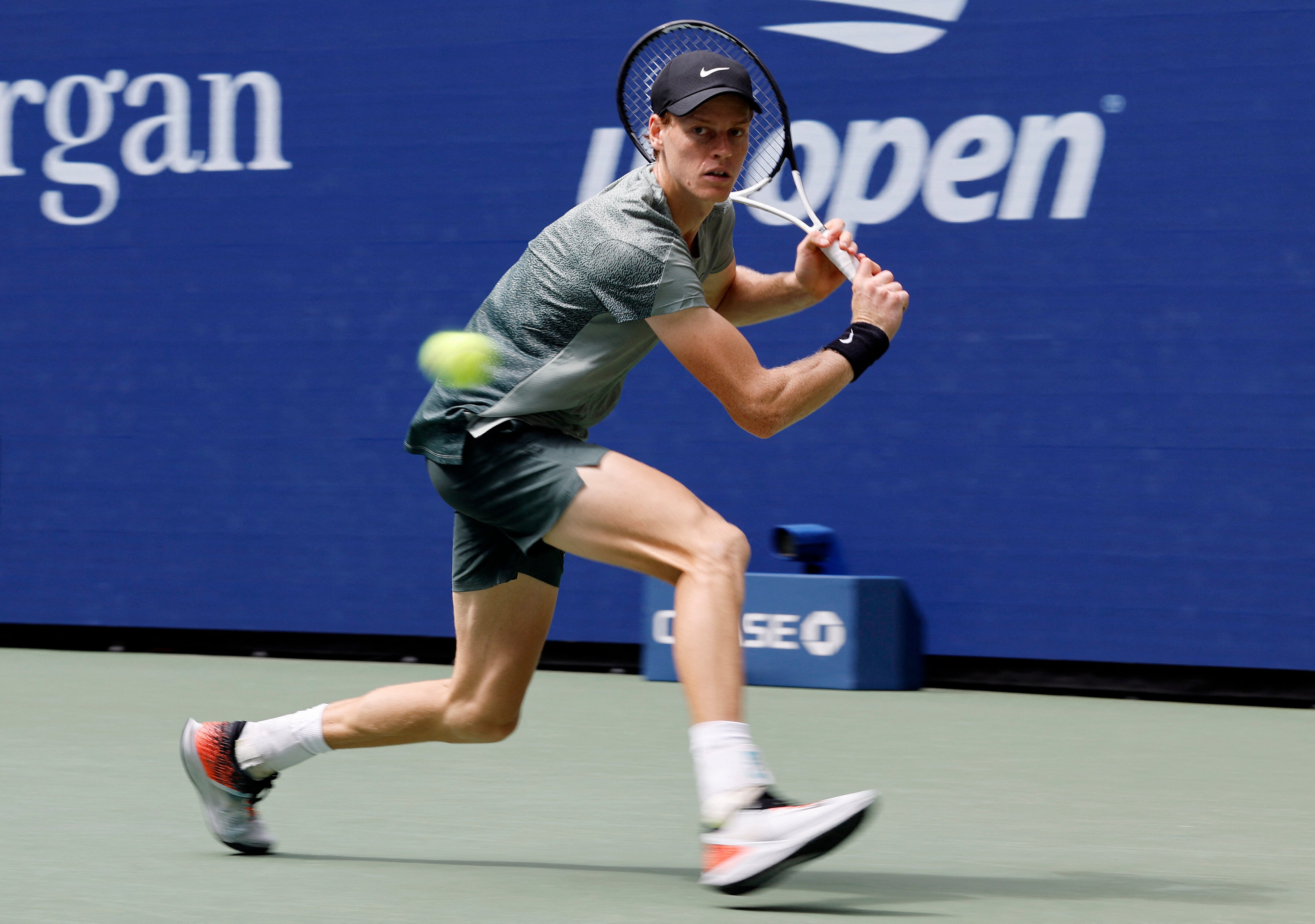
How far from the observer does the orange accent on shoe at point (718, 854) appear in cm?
309

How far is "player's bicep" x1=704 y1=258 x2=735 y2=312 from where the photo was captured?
12.7 feet

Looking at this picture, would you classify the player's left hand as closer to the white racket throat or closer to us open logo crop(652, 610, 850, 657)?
the white racket throat

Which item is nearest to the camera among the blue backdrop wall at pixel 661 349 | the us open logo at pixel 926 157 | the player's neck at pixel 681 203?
the player's neck at pixel 681 203

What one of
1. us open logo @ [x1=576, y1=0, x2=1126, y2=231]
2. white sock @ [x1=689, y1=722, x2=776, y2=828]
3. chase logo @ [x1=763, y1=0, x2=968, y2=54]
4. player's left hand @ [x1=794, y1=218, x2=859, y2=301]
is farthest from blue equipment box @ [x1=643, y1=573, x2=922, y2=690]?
white sock @ [x1=689, y1=722, x2=776, y2=828]

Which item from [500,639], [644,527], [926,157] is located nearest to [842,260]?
[644,527]

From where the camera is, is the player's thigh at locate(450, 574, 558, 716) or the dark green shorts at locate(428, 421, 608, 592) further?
the player's thigh at locate(450, 574, 558, 716)

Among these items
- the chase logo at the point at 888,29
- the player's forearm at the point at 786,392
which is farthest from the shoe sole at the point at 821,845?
the chase logo at the point at 888,29

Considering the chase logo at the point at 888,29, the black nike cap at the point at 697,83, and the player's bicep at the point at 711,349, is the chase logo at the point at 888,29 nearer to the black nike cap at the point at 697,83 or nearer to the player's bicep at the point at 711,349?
the black nike cap at the point at 697,83

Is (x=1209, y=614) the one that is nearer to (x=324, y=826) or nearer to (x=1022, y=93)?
(x=1022, y=93)

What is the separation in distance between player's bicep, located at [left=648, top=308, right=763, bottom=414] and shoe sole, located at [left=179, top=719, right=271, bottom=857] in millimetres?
1305

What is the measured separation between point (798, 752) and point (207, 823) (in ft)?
6.80

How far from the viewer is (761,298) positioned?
393 centimetres

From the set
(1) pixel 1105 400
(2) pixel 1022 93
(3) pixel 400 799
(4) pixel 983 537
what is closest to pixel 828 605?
(4) pixel 983 537

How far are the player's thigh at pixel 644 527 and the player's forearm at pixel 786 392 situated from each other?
0.20 m
